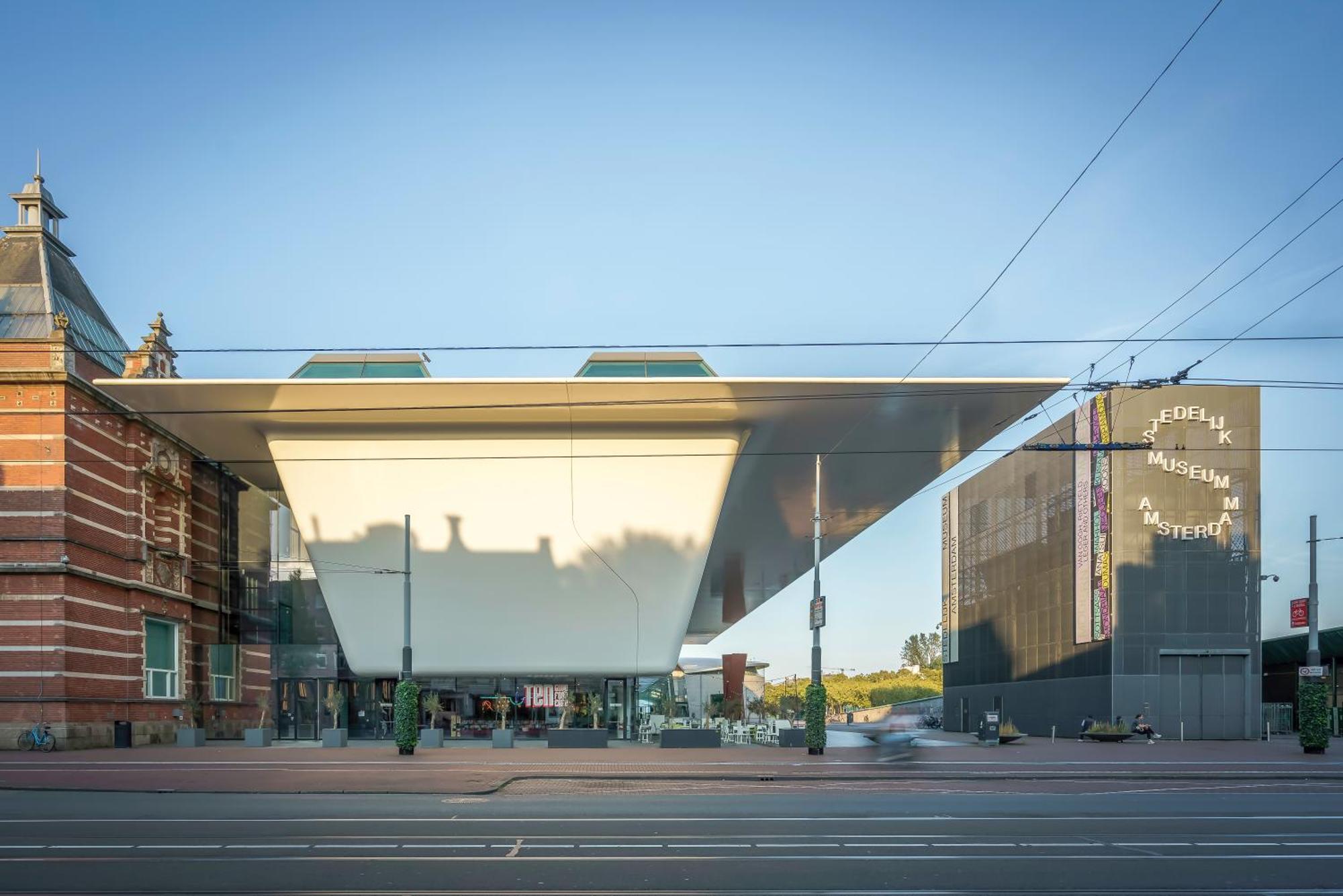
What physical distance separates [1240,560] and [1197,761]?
744 inches

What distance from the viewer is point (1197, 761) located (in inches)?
1249

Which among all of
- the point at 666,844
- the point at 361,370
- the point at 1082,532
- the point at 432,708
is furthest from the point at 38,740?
the point at 1082,532

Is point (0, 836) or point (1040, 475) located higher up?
point (1040, 475)

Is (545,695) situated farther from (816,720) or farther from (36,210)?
(36,210)

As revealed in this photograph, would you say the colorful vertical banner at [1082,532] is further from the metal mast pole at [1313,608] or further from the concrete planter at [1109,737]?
the metal mast pole at [1313,608]

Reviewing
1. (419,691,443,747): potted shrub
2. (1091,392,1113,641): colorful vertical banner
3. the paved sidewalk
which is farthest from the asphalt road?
(1091,392,1113,641): colorful vertical banner

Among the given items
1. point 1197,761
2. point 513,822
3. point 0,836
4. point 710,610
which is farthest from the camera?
point 710,610

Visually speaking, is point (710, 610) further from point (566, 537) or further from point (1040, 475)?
point (566, 537)

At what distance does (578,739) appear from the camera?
130 feet

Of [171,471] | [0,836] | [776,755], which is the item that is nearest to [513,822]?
[0,836]

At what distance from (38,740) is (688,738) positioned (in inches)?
764

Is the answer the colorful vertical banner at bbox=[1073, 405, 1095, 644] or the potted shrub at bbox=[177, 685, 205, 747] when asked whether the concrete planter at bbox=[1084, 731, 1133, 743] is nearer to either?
the colorful vertical banner at bbox=[1073, 405, 1095, 644]

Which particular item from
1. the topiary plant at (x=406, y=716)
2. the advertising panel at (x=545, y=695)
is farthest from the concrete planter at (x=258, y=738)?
the advertising panel at (x=545, y=695)

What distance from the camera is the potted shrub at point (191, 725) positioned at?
39500 millimetres
